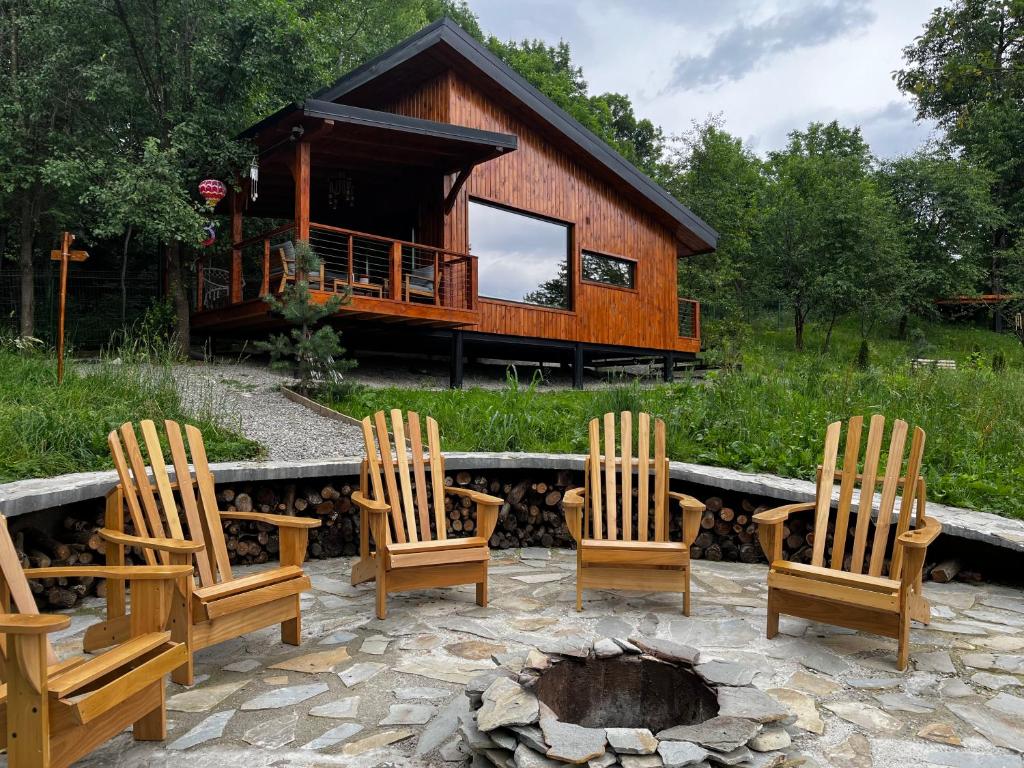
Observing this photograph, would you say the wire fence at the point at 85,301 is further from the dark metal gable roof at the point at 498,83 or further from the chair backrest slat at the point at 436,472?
the chair backrest slat at the point at 436,472

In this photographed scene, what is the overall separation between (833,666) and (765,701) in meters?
1.09

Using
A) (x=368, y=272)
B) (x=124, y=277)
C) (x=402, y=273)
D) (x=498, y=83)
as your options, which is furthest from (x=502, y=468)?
(x=124, y=277)

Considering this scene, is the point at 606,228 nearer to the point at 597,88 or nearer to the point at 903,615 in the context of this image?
the point at 903,615

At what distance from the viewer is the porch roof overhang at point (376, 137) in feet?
28.4

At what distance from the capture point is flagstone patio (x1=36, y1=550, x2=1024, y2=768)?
2309 millimetres

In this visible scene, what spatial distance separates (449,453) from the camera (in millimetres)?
5363

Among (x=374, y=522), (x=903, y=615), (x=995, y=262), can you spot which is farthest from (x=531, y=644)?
(x=995, y=262)

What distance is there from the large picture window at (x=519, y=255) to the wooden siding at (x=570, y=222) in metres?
0.19

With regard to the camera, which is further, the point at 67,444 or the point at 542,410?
the point at 542,410

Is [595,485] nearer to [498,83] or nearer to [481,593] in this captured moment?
[481,593]

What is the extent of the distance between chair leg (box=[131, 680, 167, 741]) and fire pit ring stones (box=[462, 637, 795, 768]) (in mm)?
1071

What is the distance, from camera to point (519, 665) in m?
A: 2.39

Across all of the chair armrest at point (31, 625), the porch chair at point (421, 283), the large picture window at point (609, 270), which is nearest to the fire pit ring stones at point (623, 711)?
the chair armrest at point (31, 625)

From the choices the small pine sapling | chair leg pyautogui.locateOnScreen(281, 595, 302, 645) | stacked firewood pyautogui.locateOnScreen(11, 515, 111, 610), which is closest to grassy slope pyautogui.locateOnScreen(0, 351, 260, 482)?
stacked firewood pyautogui.locateOnScreen(11, 515, 111, 610)
